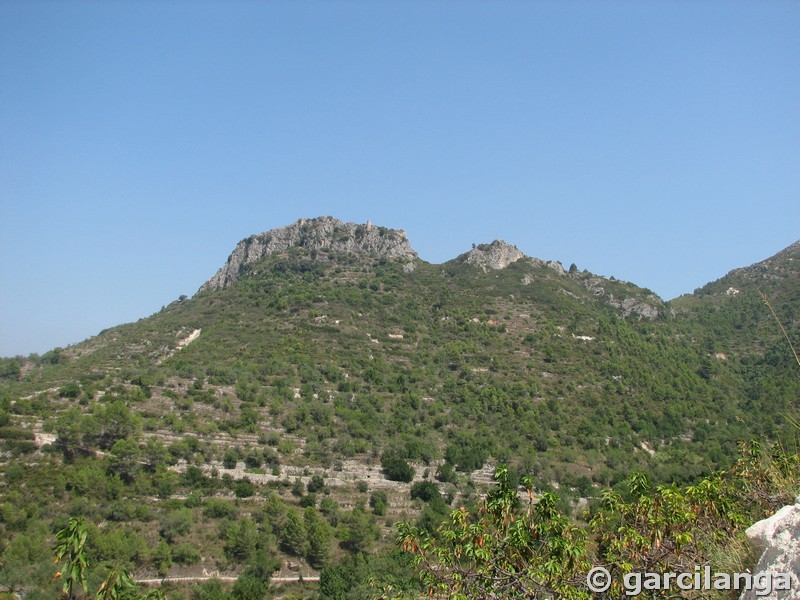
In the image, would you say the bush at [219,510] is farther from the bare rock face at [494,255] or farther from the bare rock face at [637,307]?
the bare rock face at [637,307]

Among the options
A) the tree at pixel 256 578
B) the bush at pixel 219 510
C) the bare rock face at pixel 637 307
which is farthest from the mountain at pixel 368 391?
the tree at pixel 256 578

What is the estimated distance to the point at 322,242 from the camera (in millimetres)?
90000

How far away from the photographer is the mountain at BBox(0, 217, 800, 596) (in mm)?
35531

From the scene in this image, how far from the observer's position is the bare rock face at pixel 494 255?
88.1 meters

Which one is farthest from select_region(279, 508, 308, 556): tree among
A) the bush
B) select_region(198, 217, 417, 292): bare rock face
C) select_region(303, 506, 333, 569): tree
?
select_region(198, 217, 417, 292): bare rock face

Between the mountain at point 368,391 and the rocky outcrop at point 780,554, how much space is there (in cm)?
2996

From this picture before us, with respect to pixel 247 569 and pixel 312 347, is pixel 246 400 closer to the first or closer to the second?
pixel 312 347

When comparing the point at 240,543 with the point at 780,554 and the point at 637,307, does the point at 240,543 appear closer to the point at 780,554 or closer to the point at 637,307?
the point at 780,554

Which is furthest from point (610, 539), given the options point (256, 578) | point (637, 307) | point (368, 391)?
point (637, 307)

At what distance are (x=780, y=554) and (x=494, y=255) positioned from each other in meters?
84.8

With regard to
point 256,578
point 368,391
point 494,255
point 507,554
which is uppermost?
point 494,255

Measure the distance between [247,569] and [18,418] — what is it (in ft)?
76.4

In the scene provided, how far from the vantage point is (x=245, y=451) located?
42.2 meters

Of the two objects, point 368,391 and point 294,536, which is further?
point 368,391
